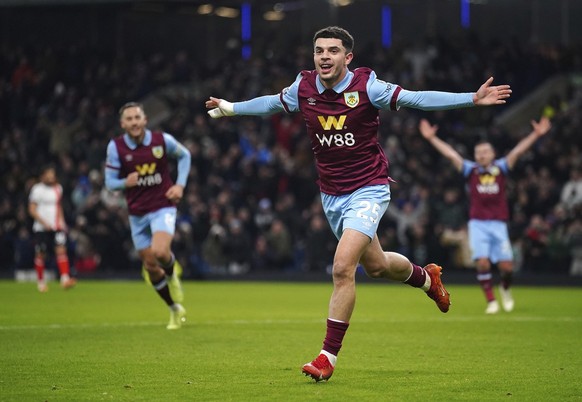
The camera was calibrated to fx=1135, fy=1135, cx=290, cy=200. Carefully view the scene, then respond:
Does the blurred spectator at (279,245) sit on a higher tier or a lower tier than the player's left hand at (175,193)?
lower

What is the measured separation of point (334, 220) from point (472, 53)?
2323cm

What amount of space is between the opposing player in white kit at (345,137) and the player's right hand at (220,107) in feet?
0.04

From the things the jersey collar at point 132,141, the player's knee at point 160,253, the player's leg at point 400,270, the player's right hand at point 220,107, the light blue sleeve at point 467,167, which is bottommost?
the player's knee at point 160,253

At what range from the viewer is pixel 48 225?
2295 cm

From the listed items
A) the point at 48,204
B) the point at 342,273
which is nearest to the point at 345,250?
the point at 342,273

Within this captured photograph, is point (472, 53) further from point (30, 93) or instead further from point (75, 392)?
point (75, 392)

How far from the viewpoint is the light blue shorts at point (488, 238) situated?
17406 millimetres

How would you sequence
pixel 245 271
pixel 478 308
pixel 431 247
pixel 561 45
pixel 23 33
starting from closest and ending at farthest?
1. pixel 478 308
2. pixel 431 247
3. pixel 245 271
4. pixel 561 45
5. pixel 23 33

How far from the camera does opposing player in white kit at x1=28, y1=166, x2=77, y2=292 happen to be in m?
22.6

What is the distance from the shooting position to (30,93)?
3669 cm

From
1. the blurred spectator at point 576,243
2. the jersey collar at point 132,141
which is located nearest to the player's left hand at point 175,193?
the jersey collar at point 132,141

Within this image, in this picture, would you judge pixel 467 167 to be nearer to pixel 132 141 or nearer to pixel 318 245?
pixel 132 141

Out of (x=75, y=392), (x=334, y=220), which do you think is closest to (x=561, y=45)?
(x=334, y=220)

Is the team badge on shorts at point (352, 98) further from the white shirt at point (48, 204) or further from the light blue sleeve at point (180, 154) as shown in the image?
the white shirt at point (48, 204)
